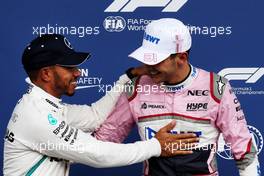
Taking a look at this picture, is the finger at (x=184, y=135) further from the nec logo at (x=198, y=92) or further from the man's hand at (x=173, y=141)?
the nec logo at (x=198, y=92)

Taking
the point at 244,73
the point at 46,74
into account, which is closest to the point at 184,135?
the point at 46,74

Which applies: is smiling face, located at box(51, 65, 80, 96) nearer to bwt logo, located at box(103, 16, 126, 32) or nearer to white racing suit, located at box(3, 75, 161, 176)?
white racing suit, located at box(3, 75, 161, 176)

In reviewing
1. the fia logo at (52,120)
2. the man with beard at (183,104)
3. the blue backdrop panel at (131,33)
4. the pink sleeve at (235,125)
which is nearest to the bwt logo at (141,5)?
the blue backdrop panel at (131,33)

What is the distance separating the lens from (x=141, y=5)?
7.88ft

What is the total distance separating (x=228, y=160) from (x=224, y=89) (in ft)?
2.50

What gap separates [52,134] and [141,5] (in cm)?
89

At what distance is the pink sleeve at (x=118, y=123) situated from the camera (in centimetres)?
199

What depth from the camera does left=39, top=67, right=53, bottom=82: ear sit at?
1.80m

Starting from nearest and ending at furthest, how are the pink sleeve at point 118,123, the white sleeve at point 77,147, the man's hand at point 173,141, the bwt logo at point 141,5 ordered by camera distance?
1. the white sleeve at point 77,147
2. the man's hand at point 173,141
3. the pink sleeve at point 118,123
4. the bwt logo at point 141,5

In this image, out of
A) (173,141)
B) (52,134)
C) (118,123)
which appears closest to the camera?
(52,134)

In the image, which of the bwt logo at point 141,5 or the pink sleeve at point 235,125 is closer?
the pink sleeve at point 235,125

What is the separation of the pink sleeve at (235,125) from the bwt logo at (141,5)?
66 centimetres

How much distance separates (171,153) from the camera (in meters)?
1.86

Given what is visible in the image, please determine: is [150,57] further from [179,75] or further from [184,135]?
[184,135]
